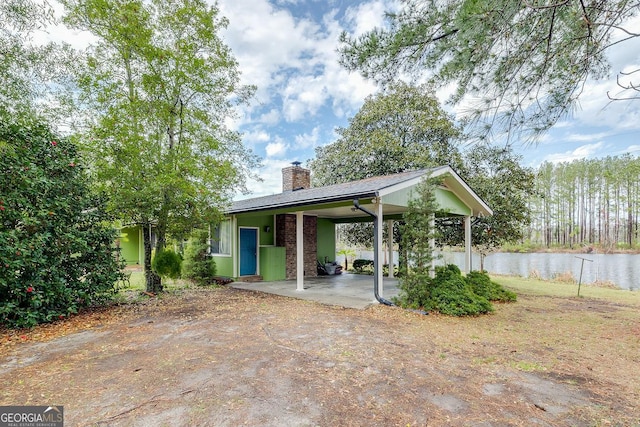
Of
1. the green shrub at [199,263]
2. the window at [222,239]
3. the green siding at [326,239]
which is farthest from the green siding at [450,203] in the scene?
the green shrub at [199,263]

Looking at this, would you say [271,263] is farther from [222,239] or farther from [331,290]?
[331,290]

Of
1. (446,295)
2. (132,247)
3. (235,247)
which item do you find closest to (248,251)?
(235,247)

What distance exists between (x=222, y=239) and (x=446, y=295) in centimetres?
764

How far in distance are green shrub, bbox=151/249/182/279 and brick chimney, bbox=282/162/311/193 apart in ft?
17.0

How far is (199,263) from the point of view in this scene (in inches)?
410

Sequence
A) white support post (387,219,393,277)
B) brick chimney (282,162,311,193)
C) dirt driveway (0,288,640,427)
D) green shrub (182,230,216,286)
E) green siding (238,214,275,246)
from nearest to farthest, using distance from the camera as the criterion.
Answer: dirt driveway (0,288,640,427) < green shrub (182,230,216,286) < green siding (238,214,275,246) < white support post (387,219,393,277) < brick chimney (282,162,311,193)

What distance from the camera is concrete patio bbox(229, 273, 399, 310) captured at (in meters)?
7.40

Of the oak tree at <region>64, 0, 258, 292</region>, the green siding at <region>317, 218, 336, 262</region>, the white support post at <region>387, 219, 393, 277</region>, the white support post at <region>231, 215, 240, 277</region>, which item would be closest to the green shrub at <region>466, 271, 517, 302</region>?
the white support post at <region>387, 219, 393, 277</region>

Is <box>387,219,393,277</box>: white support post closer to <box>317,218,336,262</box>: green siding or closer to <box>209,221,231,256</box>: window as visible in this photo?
<box>317,218,336,262</box>: green siding

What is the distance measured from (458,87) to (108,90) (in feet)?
23.7

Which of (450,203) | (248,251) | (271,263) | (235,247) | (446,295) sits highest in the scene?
(450,203)

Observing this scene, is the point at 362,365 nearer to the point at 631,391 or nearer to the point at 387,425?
the point at 387,425

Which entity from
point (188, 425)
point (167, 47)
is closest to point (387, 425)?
point (188, 425)

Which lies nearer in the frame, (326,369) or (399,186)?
(326,369)
